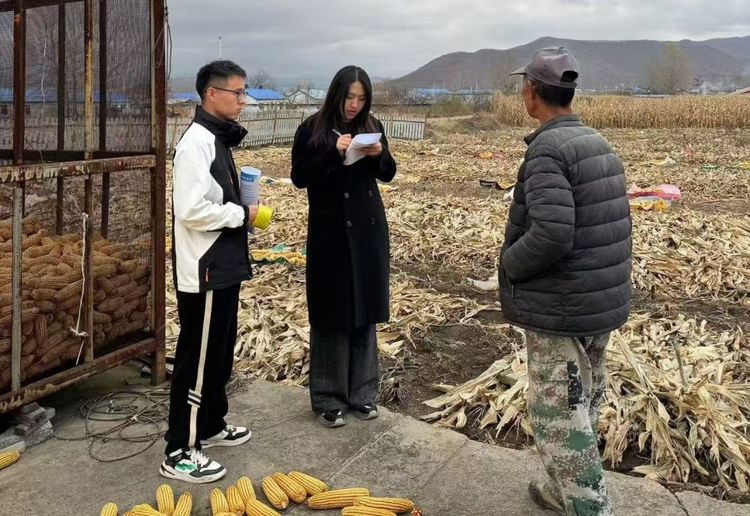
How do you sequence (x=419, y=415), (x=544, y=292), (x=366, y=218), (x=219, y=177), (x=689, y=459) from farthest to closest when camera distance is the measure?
(x=419, y=415) < (x=366, y=218) < (x=689, y=459) < (x=219, y=177) < (x=544, y=292)

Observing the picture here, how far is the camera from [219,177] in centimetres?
346

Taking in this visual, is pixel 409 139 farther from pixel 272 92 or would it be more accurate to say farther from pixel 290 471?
pixel 272 92

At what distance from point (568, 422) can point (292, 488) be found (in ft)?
4.59

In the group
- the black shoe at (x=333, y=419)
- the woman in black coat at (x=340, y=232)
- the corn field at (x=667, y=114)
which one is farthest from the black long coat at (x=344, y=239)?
the corn field at (x=667, y=114)

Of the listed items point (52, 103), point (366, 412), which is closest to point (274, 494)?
point (366, 412)

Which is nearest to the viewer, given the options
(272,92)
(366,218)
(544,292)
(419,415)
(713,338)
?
(544,292)

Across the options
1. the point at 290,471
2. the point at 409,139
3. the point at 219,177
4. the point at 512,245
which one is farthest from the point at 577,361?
the point at 409,139

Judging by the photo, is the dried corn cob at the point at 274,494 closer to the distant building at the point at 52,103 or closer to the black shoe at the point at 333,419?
the black shoe at the point at 333,419

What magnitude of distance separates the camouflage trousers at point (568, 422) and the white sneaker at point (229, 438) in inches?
71.0

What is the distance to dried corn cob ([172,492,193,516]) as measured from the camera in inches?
124

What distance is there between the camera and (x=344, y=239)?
13.2ft

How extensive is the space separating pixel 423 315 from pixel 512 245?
363 cm

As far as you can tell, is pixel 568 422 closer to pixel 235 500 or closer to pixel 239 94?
pixel 235 500

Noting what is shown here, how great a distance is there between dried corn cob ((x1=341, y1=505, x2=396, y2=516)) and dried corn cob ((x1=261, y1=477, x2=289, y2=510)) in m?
0.30
